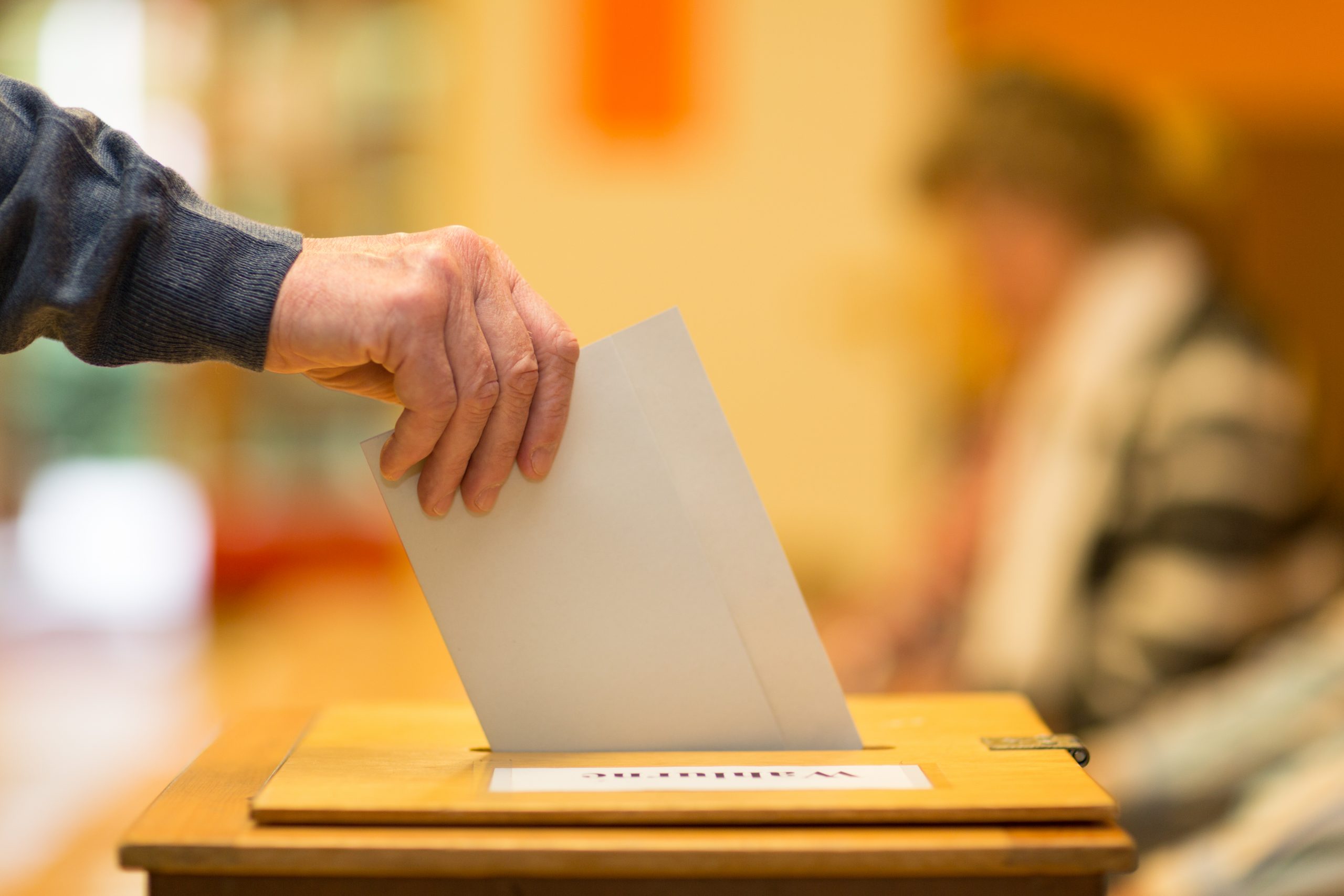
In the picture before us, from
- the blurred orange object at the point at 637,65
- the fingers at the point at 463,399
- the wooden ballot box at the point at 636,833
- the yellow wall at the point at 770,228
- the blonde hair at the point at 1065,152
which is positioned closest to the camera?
the wooden ballot box at the point at 636,833

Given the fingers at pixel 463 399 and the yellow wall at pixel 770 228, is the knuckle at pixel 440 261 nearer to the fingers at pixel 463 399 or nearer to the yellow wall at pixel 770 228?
the fingers at pixel 463 399

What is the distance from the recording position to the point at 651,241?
13.2ft

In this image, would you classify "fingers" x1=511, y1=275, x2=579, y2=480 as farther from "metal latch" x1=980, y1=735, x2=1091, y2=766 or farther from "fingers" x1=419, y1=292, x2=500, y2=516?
"metal latch" x1=980, y1=735, x2=1091, y2=766

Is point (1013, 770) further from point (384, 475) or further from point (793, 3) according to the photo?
point (793, 3)

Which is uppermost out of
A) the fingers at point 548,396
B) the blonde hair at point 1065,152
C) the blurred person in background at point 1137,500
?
the fingers at point 548,396

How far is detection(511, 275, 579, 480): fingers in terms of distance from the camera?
0.70m

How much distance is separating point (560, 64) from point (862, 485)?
1.64 m

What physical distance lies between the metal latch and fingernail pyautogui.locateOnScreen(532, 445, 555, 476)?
31 cm

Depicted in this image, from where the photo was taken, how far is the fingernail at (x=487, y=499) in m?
0.71

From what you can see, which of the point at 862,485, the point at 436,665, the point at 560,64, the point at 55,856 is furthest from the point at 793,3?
the point at 55,856

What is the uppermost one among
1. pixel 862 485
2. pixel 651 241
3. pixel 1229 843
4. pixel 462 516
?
pixel 462 516

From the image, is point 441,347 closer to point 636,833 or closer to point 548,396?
point 548,396

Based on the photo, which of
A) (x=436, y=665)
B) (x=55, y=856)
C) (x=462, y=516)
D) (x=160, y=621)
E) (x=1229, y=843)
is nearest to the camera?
(x=462, y=516)

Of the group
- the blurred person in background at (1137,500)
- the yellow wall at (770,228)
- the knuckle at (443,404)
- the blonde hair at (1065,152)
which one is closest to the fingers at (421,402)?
the knuckle at (443,404)
